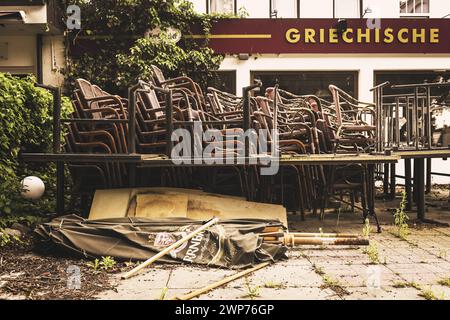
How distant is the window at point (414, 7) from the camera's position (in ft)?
46.0

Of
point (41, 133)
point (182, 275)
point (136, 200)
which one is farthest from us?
point (41, 133)

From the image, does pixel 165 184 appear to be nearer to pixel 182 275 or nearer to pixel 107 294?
pixel 182 275

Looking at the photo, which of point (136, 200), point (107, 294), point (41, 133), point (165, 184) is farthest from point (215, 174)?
point (107, 294)

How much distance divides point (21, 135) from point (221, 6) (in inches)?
352

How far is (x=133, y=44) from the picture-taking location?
12.5 meters

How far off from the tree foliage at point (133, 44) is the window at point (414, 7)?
514cm

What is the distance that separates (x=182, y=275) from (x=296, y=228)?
263 cm

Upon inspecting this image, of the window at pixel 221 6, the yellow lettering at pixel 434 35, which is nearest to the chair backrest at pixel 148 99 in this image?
the window at pixel 221 6

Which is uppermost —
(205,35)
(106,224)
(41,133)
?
(205,35)

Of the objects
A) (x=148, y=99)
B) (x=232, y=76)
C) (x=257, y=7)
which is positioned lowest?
(x=148, y=99)

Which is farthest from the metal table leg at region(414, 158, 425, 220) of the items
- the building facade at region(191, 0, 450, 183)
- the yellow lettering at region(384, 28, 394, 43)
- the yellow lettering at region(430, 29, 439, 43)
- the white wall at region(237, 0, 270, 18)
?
the white wall at region(237, 0, 270, 18)

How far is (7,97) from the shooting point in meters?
5.56

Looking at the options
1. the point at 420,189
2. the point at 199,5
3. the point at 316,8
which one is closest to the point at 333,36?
the point at 316,8

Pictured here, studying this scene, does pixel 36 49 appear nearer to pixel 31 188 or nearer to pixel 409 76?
pixel 31 188
